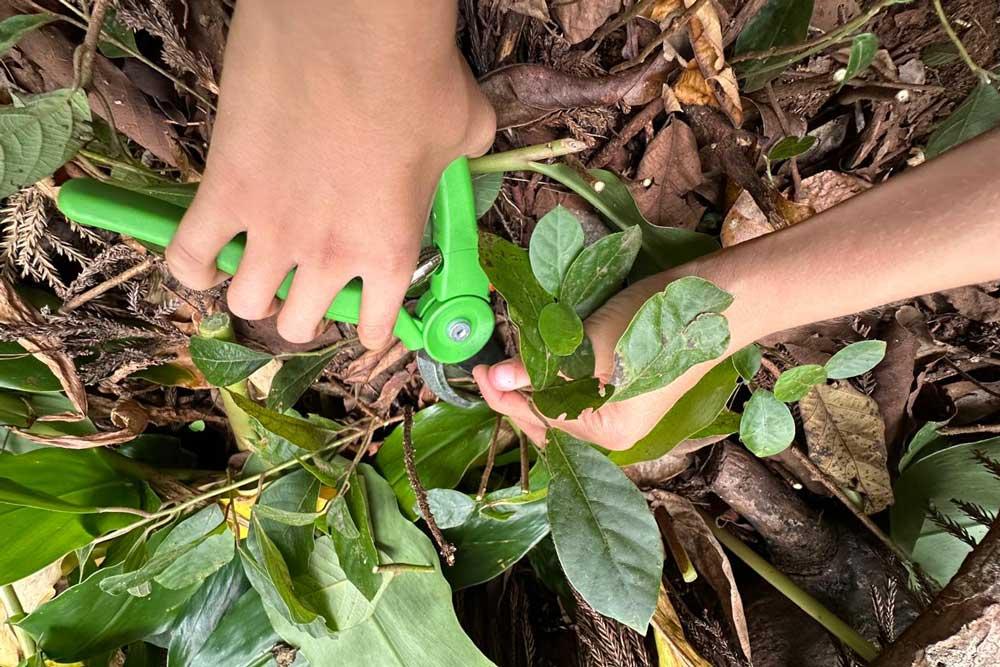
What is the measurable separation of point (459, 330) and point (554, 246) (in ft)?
0.43

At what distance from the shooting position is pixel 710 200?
0.84 m

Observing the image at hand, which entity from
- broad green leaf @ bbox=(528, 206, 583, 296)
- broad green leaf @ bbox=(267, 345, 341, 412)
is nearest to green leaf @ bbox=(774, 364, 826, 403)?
broad green leaf @ bbox=(528, 206, 583, 296)

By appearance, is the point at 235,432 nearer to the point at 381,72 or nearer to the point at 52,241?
the point at 52,241

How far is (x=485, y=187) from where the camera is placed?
0.73m

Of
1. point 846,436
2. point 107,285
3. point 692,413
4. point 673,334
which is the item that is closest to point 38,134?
point 107,285

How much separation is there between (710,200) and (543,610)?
69 centimetres

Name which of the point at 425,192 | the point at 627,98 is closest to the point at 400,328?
the point at 425,192

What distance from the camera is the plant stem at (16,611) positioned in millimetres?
940

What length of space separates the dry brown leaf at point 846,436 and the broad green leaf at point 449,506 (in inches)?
19.5

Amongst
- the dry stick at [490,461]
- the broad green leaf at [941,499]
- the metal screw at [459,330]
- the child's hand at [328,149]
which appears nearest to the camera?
the child's hand at [328,149]

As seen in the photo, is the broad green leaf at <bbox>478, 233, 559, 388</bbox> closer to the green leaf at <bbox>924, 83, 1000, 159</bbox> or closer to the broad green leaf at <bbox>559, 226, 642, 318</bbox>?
the broad green leaf at <bbox>559, 226, 642, 318</bbox>

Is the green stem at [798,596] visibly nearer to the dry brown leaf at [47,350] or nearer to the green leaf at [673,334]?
the green leaf at [673,334]

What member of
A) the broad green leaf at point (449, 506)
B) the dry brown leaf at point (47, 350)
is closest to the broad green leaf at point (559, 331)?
the broad green leaf at point (449, 506)

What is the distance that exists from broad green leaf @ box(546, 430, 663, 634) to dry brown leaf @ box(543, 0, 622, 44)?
1.43 feet
